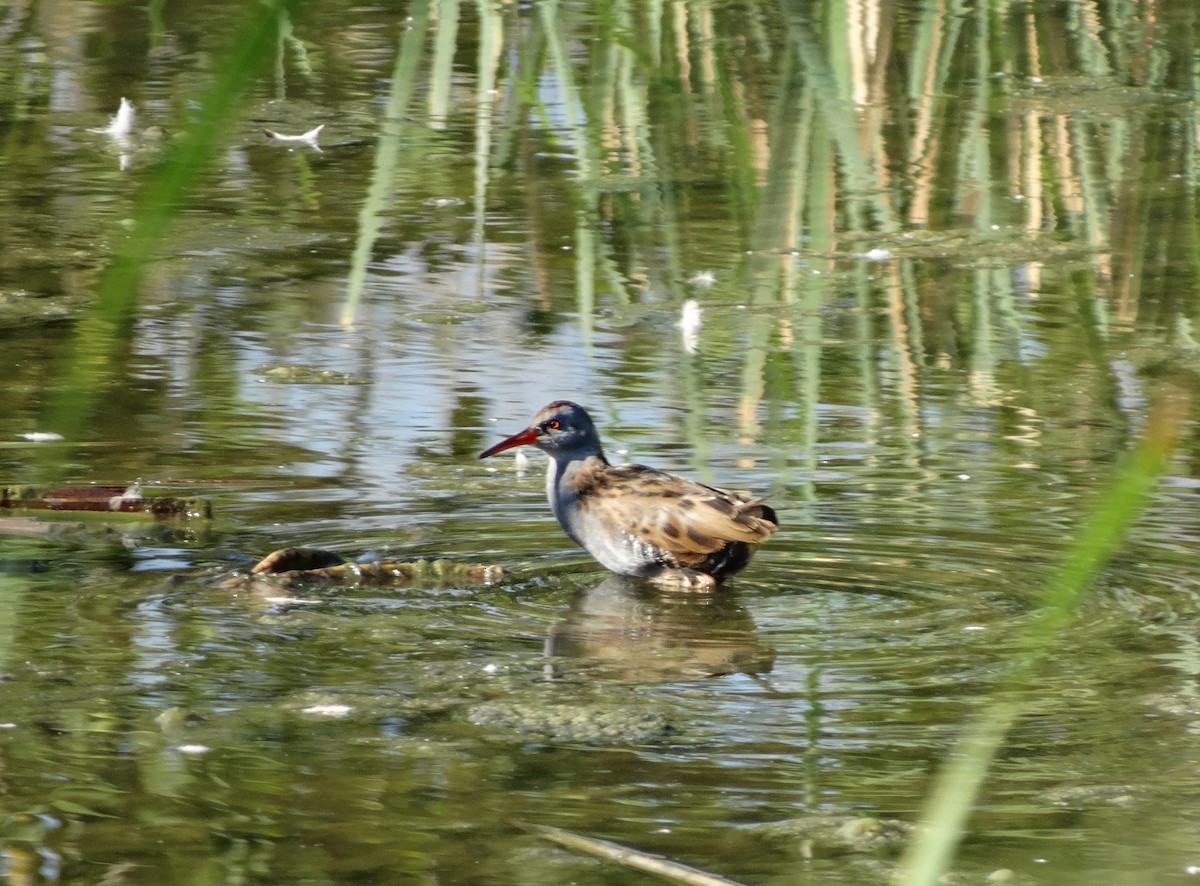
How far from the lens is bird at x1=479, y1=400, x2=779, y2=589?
6.03m

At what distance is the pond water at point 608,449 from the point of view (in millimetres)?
3686

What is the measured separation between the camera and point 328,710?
448cm

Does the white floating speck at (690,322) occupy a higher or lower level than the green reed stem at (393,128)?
lower

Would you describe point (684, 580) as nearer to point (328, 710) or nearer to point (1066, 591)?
point (328, 710)

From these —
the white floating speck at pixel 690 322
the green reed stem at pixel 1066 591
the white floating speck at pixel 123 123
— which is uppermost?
the white floating speck at pixel 123 123

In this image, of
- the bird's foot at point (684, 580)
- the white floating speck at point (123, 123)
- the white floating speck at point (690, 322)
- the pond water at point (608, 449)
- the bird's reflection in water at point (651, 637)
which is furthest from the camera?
the white floating speck at point (123, 123)

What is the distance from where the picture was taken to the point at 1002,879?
3.51m

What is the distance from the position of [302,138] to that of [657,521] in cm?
591

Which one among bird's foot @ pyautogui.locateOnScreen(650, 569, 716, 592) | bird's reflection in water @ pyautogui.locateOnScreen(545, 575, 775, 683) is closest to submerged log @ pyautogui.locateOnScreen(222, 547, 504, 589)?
bird's reflection in water @ pyautogui.locateOnScreen(545, 575, 775, 683)

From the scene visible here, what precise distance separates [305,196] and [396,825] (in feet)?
23.4

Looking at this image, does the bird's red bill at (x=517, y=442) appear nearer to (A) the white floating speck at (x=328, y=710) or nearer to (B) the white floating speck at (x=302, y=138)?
(A) the white floating speck at (x=328, y=710)

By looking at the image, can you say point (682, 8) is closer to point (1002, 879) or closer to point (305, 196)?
point (305, 196)

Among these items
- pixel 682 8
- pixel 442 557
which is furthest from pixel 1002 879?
pixel 682 8

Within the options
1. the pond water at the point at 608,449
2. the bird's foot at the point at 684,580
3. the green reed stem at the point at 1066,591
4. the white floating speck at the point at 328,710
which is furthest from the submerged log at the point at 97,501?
the green reed stem at the point at 1066,591
